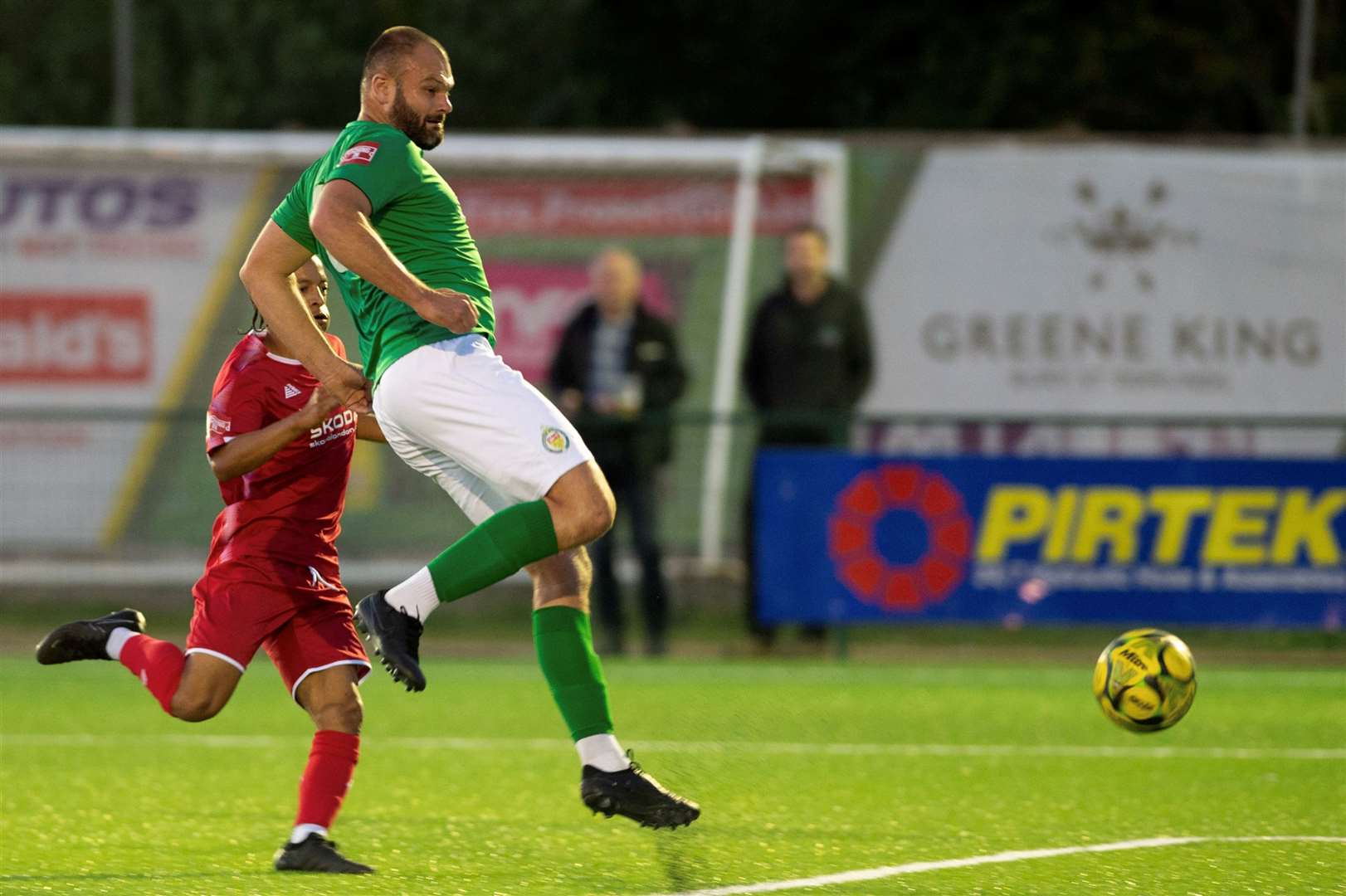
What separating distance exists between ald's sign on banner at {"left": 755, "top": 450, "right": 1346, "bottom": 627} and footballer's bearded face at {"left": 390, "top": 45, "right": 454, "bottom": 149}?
6669mm

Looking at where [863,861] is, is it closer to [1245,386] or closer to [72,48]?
[1245,386]

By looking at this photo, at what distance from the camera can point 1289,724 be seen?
945 centimetres

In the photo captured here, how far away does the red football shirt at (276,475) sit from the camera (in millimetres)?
5855

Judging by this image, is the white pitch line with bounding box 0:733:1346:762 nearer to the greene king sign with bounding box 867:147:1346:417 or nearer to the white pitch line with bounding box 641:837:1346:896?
the white pitch line with bounding box 641:837:1346:896

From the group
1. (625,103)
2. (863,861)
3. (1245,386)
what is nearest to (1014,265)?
(1245,386)

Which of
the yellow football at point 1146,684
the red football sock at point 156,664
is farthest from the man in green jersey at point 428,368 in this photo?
the yellow football at point 1146,684

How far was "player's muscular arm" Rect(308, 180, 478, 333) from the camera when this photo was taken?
5.47 m

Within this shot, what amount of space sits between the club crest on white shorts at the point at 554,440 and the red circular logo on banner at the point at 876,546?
261 inches

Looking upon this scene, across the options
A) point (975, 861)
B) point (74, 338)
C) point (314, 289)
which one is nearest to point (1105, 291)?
point (74, 338)

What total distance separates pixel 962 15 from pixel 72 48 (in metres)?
13.4

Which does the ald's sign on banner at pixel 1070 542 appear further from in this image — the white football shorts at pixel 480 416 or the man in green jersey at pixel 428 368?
the white football shorts at pixel 480 416

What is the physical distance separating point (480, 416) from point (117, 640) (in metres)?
1.44

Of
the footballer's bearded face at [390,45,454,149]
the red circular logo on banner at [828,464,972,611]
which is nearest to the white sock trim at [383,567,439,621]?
the footballer's bearded face at [390,45,454,149]

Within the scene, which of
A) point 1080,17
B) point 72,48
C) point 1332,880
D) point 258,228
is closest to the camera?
point 1332,880
